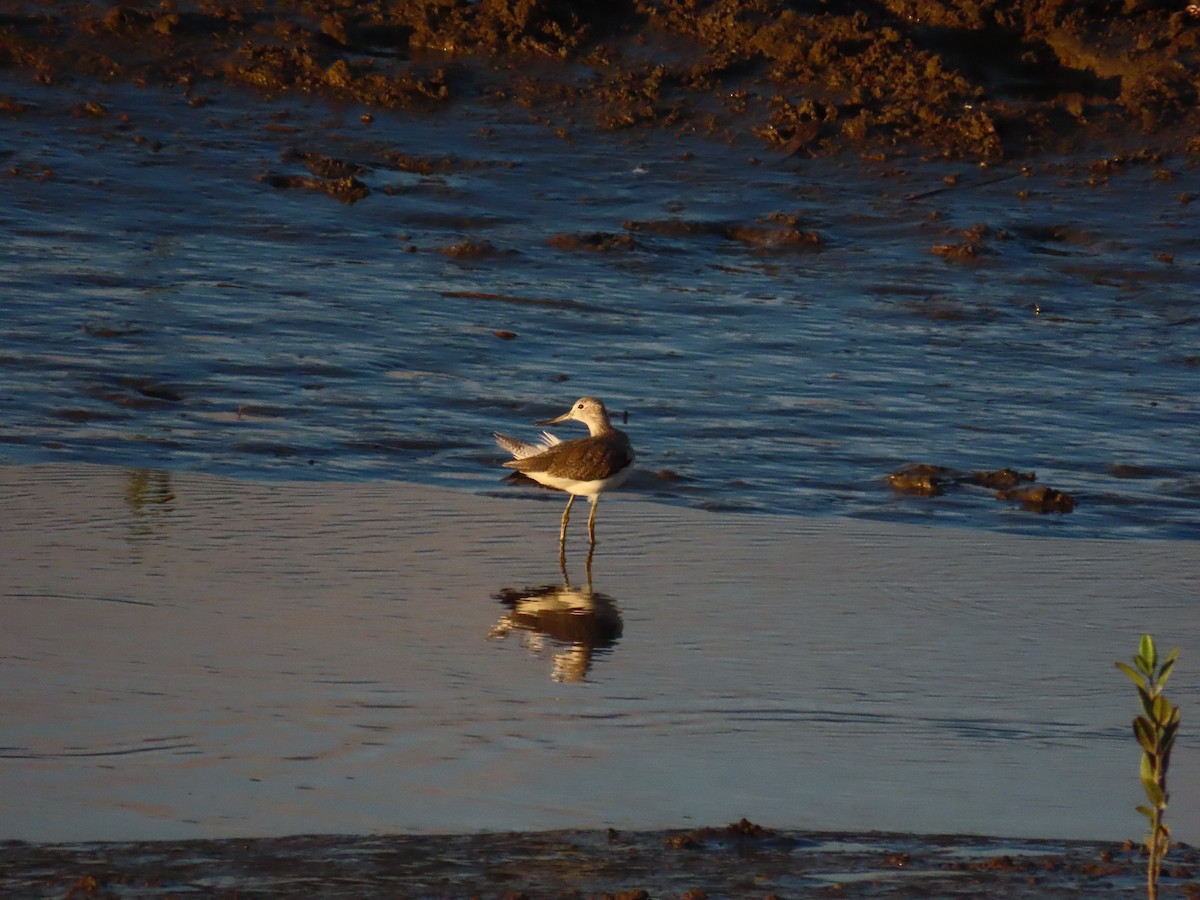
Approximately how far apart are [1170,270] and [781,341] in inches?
130

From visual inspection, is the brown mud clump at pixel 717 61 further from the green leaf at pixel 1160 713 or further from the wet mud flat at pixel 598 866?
the green leaf at pixel 1160 713

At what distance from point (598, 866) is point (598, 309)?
29.1 ft

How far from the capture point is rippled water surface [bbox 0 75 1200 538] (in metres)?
11.1

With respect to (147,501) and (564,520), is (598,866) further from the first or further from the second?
(147,501)

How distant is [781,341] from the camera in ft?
44.2

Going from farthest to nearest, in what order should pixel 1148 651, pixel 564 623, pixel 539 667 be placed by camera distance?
1. pixel 564 623
2. pixel 539 667
3. pixel 1148 651

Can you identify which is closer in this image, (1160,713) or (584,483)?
(1160,713)

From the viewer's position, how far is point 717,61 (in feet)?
56.2

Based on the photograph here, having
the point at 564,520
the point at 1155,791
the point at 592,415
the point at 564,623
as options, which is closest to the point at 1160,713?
the point at 1155,791

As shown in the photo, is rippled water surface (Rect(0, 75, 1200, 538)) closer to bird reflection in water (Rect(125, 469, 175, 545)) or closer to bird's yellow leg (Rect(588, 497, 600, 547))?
bird reflection in water (Rect(125, 469, 175, 545))

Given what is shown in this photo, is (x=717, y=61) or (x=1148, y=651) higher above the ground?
(x=717, y=61)

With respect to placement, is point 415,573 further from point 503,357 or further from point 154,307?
point 154,307

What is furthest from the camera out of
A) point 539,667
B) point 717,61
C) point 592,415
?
point 717,61

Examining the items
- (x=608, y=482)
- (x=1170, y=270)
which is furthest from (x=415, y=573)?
(x=1170, y=270)
